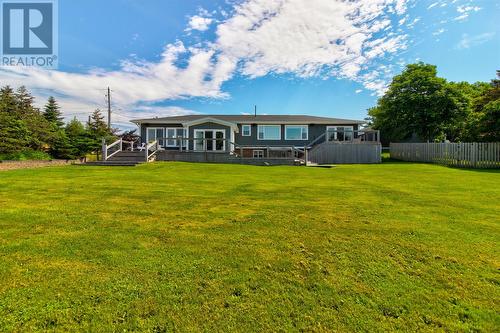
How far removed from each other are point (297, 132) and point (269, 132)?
294 centimetres

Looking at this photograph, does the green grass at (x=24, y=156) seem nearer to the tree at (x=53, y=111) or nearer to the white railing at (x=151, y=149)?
the white railing at (x=151, y=149)

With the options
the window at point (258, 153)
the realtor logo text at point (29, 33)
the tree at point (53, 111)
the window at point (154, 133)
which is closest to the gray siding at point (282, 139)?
the window at point (258, 153)

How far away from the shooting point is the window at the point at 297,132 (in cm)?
2697

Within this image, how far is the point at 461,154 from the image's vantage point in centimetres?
1827

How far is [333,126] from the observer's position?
2664 centimetres

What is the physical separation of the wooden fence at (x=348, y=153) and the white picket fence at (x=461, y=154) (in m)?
4.00

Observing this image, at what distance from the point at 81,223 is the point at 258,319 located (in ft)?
11.9

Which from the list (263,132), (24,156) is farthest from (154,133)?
(263,132)

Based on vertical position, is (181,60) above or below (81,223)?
above

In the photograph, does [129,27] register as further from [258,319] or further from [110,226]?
[258,319]

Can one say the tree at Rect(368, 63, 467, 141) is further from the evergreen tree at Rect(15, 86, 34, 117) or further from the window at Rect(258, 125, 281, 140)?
the evergreen tree at Rect(15, 86, 34, 117)

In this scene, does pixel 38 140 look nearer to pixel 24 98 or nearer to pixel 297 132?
pixel 24 98

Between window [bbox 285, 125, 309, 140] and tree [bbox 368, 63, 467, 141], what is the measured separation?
8.45m

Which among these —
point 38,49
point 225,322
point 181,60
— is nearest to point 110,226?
point 225,322
